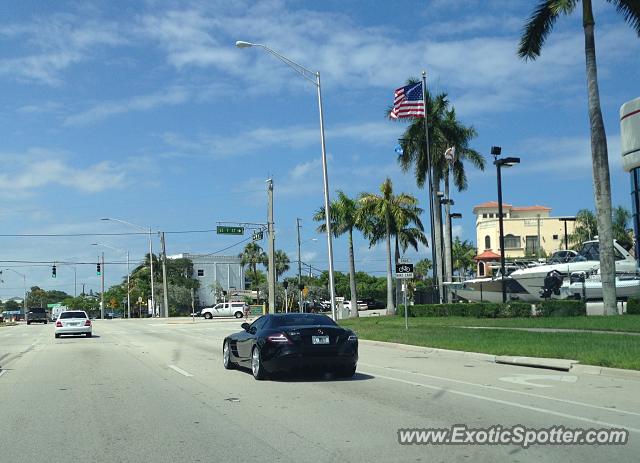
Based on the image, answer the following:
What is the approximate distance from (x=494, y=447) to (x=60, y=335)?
3137cm

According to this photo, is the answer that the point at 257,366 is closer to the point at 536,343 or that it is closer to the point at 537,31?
the point at 536,343

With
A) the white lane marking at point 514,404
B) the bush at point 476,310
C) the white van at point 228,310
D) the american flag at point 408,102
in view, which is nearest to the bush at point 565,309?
the bush at point 476,310

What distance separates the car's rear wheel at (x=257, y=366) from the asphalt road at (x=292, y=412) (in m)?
0.21

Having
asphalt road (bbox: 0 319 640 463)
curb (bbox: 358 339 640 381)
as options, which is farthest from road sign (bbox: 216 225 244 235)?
asphalt road (bbox: 0 319 640 463)

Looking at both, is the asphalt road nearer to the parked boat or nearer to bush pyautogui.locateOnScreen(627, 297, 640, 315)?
bush pyautogui.locateOnScreen(627, 297, 640, 315)

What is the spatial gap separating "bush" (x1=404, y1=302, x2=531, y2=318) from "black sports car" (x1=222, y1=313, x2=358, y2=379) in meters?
22.6

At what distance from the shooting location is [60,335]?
35438mm

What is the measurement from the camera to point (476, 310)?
37.0m

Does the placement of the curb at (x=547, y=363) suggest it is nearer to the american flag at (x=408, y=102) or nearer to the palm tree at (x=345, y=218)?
the american flag at (x=408, y=102)

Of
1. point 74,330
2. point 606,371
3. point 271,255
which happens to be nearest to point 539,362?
point 606,371

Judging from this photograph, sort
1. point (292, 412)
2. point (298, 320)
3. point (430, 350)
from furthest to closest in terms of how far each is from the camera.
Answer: point (430, 350), point (298, 320), point (292, 412)

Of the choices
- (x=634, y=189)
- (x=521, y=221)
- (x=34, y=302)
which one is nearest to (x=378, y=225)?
(x=634, y=189)

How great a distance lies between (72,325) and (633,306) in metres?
25.8

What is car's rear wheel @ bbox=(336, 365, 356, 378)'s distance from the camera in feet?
46.7
